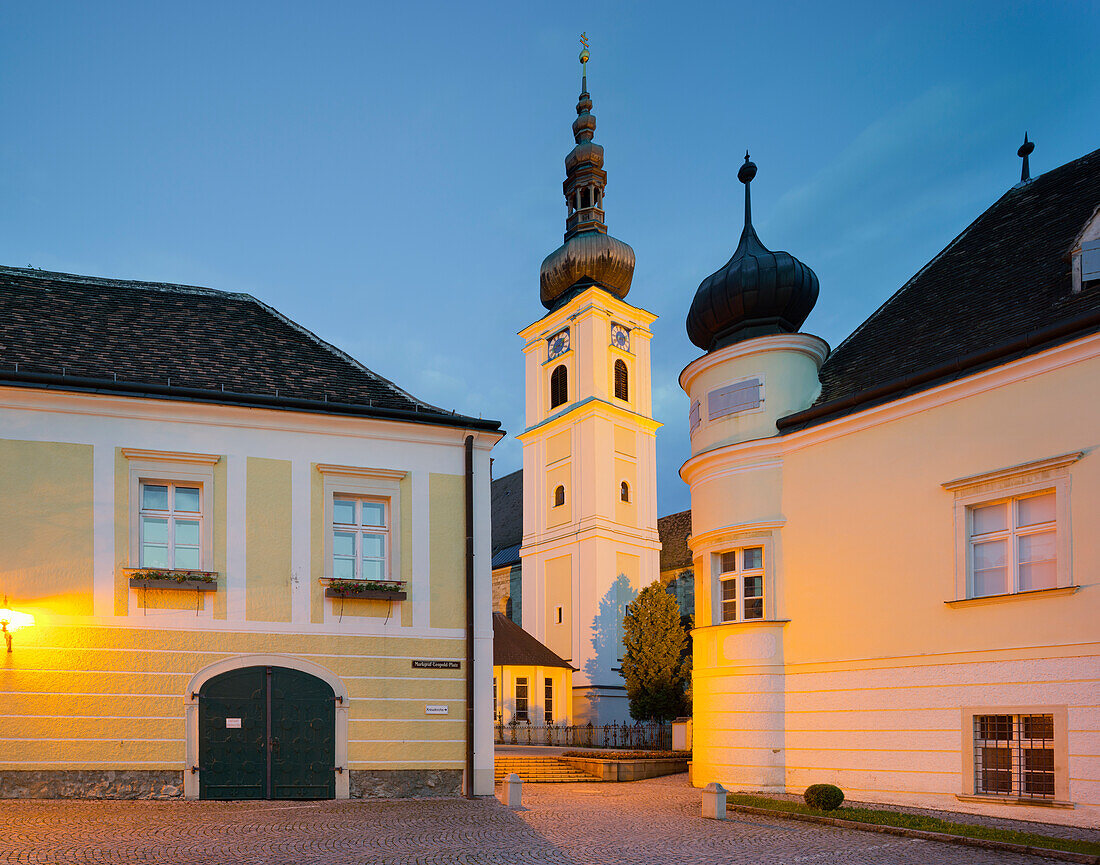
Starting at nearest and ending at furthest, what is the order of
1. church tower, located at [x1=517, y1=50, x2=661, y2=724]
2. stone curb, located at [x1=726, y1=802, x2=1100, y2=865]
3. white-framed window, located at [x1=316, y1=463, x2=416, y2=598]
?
1. stone curb, located at [x1=726, y1=802, x2=1100, y2=865]
2. white-framed window, located at [x1=316, y1=463, x2=416, y2=598]
3. church tower, located at [x1=517, y1=50, x2=661, y2=724]

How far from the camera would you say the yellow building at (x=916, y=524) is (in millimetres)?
13000

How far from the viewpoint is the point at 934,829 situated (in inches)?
469

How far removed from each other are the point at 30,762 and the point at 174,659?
7.64ft

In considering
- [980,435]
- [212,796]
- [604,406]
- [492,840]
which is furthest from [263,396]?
[604,406]

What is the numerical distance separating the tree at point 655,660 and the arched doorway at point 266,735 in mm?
20662

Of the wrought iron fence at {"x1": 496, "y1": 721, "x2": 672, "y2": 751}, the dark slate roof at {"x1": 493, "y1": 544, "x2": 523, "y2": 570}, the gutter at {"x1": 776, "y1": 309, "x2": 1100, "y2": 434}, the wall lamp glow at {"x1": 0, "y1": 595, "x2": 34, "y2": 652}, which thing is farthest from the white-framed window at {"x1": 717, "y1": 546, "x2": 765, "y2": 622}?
the dark slate roof at {"x1": 493, "y1": 544, "x2": 523, "y2": 570}

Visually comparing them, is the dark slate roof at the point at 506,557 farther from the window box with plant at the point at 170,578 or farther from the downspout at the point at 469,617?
the window box with plant at the point at 170,578

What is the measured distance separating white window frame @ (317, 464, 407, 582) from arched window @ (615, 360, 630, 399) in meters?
31.9

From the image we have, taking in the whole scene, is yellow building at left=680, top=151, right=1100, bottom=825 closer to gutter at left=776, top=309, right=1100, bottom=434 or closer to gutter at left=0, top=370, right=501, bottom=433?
gutter at left=776, top=309, right=1100, bottom=434

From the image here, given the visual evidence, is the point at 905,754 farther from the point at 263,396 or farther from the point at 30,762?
the point at 30,762

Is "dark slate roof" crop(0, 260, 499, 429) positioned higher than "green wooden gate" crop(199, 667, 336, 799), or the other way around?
"dark slate roof" crop(0, 260, 499, 429)

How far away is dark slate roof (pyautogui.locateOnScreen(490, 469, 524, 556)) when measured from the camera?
185 feet

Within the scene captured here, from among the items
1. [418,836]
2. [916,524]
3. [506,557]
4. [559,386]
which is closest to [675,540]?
[506,557]

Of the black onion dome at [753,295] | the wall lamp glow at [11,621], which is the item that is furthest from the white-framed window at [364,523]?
the black onion dome at [753,295]
